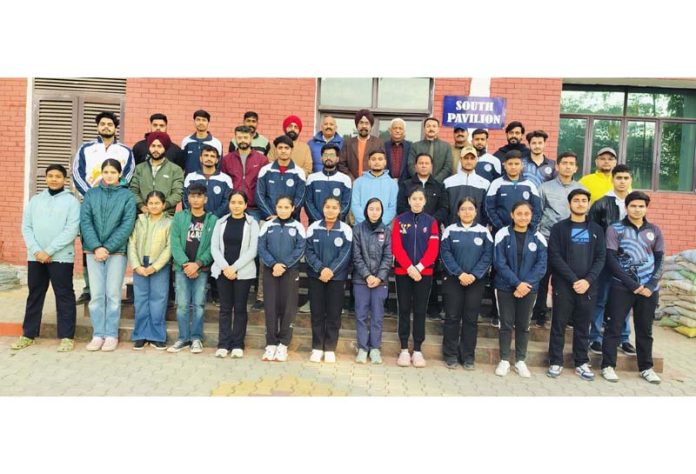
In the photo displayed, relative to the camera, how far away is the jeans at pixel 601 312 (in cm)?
580

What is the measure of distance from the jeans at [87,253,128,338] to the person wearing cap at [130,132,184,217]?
68 cm

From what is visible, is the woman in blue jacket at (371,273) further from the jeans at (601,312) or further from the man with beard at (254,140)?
the jeans at (601,312)

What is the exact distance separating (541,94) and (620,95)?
1862 millimetres

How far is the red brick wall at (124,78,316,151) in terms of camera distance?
28.3ft

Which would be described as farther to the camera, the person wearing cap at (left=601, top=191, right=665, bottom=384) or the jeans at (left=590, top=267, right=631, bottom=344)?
the jeans at (left=590, top=267, right=631, bottom=344)

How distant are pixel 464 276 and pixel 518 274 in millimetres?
553

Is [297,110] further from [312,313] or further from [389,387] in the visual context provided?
[389,387]

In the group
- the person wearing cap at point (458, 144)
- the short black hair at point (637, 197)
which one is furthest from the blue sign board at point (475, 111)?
the short black hair at point (637, 197)

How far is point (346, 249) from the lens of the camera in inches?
220

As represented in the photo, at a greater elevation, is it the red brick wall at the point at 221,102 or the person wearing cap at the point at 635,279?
the red brick wall at the point at 221,102

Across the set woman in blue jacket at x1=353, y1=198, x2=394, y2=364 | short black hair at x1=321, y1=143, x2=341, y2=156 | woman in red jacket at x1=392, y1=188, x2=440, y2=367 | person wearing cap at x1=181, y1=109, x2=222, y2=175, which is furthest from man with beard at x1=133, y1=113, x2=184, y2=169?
woman in red jacket at x1=392, y1=188, x2=440, y2=367

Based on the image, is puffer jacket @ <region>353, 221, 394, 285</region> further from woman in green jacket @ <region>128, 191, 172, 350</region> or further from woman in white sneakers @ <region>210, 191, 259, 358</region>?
woman in green jacket @ <region>128, 191, 172, 350</region>

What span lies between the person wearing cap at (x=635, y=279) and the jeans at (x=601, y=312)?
0.79ft

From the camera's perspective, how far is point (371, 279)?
5.52 meters
